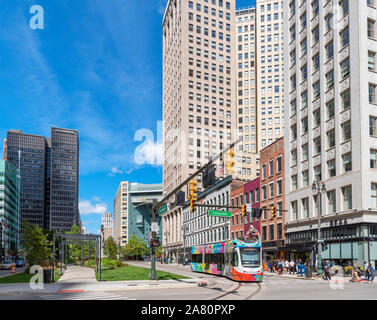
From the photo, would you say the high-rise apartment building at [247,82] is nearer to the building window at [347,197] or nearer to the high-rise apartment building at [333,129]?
the high-rise apartment building at [333,129]

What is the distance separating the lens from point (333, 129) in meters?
49.3

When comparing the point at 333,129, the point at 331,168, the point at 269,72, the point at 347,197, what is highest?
the point at 269,72

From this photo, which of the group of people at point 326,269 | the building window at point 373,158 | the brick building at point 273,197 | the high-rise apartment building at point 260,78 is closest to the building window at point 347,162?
the building window at point 373,158

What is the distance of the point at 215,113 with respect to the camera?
123375mm

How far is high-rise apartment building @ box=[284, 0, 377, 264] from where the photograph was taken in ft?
144

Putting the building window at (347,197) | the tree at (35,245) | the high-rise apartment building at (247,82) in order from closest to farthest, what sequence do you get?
1. the building window at (347,197)
2. the tree at (35,245)
3. the high-rise apartment building at (247,82)

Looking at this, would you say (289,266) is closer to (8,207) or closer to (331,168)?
(331,168)

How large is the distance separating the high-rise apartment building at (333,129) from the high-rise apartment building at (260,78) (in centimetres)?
6744

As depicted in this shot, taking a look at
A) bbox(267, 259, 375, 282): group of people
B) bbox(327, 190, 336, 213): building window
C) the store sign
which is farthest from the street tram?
bbox(327, 190, 336, 213): building window

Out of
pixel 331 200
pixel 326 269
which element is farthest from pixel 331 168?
pixel 326 269

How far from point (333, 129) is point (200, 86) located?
75.5 metres

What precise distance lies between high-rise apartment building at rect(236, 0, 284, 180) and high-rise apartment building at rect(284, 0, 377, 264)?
221ft

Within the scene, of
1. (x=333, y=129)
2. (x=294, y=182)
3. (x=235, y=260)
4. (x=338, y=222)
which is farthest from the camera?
(x=294, y=182)

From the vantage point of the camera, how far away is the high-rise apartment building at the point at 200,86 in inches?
4685
